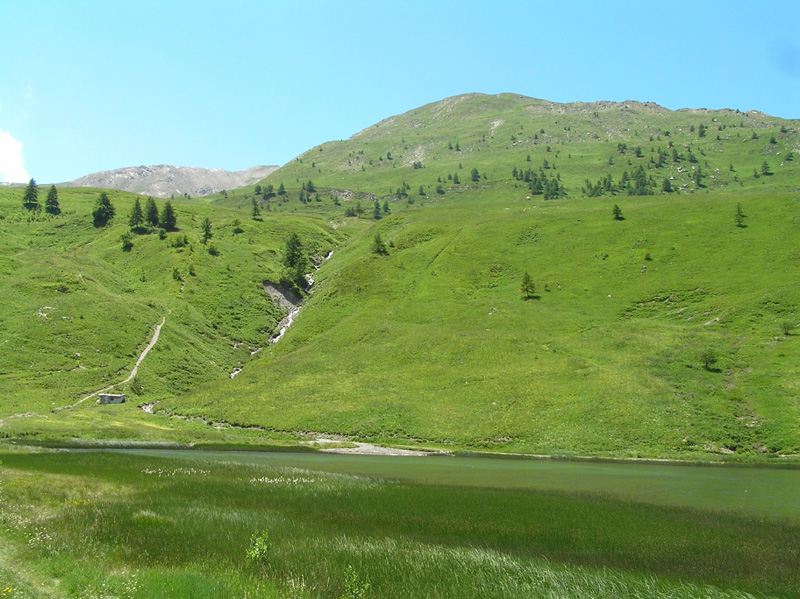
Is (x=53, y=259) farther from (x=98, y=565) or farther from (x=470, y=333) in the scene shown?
(x=98, y=565)

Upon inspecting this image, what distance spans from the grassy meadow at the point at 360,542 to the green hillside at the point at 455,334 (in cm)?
3166

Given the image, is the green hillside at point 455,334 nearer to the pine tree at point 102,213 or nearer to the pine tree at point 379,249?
the pine tree at point 379,249

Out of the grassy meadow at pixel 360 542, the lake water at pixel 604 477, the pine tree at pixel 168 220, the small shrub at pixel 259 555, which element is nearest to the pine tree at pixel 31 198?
the pine tree at pixel 168 220

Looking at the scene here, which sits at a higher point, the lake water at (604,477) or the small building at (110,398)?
the lake water at (604,477)

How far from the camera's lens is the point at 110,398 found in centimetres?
7219

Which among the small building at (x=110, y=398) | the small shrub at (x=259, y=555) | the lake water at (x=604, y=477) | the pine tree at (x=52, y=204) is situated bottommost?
the small building at (x=110, y=398)

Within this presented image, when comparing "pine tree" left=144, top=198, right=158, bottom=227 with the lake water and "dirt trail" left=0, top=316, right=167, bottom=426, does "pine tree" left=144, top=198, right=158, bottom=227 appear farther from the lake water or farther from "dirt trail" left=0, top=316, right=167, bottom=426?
the lake water

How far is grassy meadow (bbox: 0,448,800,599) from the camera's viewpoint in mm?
13180

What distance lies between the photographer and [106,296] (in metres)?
106

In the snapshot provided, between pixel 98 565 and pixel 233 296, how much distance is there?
117413 mm

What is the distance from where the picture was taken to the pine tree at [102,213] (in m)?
171

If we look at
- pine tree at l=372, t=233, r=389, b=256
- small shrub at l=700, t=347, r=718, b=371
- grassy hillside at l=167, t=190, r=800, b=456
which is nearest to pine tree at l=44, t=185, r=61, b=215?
grassy hillside at l=167, t=190, r=800, b=456

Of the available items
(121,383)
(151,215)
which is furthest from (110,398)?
(151,215)

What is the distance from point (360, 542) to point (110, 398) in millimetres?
69773
